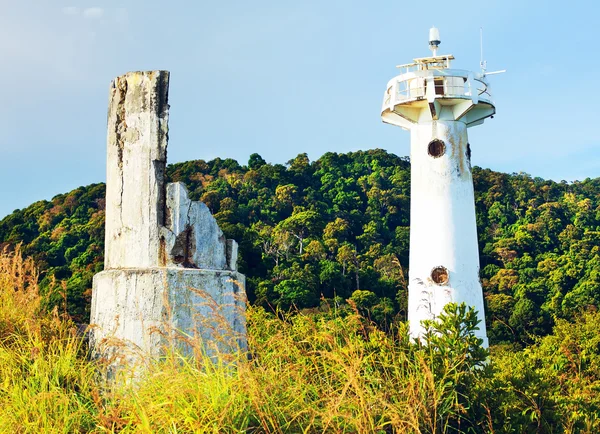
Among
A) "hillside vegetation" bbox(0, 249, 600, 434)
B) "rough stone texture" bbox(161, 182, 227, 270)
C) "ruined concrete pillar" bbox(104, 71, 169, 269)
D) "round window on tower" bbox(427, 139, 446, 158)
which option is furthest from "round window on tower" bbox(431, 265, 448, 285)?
"ruined concrete pillar" bbox(104, 71, 169, 269)

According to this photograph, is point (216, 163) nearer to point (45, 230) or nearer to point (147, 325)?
point (45, 230)

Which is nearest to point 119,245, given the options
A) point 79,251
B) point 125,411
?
point 125,411

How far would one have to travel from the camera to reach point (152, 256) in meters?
4.98

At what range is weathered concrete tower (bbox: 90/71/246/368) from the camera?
4.79 m

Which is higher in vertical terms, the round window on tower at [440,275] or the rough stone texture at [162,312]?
the round window on tower at [440,275]

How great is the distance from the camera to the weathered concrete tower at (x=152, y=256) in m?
4.79

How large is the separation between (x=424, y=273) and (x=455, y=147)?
7.46 feet

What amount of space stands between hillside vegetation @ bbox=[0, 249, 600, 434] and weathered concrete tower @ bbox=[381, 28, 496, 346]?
280 inches

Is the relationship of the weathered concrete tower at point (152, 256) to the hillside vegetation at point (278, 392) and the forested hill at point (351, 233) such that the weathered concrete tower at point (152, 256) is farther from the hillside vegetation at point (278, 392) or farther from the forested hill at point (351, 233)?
the forested hill at point (351, 233)

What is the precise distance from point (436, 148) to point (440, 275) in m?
2.24

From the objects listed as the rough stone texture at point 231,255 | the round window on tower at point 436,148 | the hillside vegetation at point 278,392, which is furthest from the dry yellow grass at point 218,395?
the round window on tower at point 436,148

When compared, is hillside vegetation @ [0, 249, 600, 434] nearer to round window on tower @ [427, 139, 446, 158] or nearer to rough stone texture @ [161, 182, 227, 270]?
rough stone texture @ [161, 182, 227, 270]

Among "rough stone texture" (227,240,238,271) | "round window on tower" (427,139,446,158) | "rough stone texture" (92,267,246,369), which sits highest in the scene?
"round window on tower" (427,139,446,158)

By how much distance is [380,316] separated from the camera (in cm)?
1961
